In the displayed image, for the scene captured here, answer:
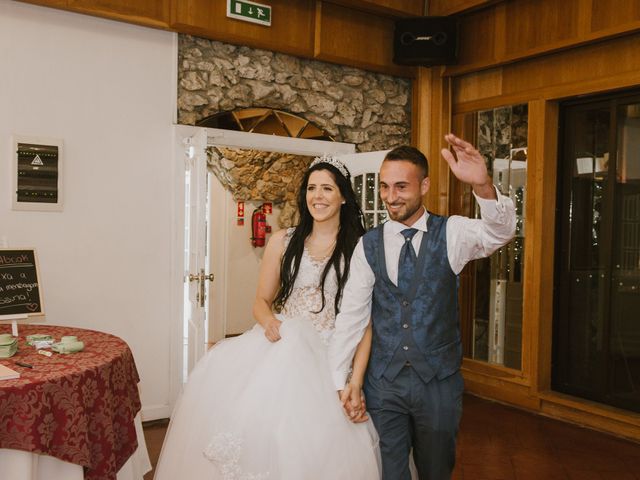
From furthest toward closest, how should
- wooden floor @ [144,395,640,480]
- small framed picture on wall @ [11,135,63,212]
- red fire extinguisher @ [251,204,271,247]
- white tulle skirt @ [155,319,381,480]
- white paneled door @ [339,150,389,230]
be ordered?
red fire extinguisher @ [251,204,271,247], white paneled door @ [339,150,389,230], small framed picture on wall @ [11,135,63,212], wooden floor @ [144,395,640,480], white tulle skirt @ [155,319,381,480]

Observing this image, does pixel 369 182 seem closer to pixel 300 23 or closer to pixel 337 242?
pixel 300 23

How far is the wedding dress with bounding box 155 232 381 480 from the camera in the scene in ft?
6.72

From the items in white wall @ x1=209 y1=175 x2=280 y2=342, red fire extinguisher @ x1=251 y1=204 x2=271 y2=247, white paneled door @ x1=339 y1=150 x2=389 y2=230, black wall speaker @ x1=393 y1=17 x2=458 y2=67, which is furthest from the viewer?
red fire extinguisher @ x1=251 y1=204 x2=271 y2=247

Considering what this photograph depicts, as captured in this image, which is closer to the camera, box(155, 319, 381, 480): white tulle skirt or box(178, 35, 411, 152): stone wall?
box(155, 319, 381, 480): white tulle skirt

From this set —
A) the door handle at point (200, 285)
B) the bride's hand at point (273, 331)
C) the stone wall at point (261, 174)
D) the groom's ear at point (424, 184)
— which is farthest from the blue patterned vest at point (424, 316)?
the stone wall at point (261, 174)

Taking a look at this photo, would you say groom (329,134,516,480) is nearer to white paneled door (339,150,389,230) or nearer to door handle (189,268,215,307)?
door handle (189,268,215,307)

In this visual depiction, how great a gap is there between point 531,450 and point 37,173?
12.2 feet

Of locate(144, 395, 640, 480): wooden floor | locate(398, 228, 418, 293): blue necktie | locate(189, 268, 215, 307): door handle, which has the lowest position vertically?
locate(144, 395, 640, 480): wooden floor

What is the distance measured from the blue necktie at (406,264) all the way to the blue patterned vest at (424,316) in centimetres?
2

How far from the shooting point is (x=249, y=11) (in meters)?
4.73

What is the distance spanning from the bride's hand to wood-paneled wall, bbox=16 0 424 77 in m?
2.78

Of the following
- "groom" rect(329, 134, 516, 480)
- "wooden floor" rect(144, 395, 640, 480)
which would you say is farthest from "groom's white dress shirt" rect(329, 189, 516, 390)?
"wooden floor" rect(144, 395, 640, 480)

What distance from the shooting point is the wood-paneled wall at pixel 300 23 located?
432 cm

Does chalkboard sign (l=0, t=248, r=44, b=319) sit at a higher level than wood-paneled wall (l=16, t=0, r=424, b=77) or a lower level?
lower
